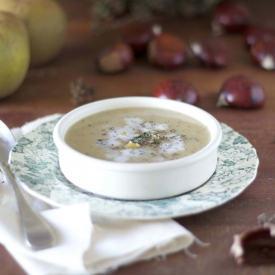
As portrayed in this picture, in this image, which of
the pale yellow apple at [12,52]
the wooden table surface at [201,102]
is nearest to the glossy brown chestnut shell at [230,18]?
the wooden table surface at [201,102]

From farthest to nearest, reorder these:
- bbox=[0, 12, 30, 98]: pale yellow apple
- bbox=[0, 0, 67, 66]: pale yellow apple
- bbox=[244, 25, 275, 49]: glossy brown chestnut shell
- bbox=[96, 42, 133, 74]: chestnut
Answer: bbox=[244, 25, 275, 49]: glossy brown chestnut shell
bbox=[96, 42, 133, 74]: chestnut
bbox=[0, 0, 67, 66]: pale yellow apple
bbox=[0, 12, 30, 98]: pale yellow apple

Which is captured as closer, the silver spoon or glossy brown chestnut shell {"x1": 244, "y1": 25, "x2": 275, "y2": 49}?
the silver spoon

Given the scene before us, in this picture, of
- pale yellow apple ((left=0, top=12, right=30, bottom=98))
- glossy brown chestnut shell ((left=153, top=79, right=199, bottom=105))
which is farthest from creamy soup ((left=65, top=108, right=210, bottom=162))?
pale yellow apple ((left=0, top=12, right=30, bottom=98))

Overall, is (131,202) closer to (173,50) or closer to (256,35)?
(173,50)

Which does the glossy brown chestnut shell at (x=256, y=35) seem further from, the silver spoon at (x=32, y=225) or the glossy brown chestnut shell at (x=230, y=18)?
the silver spoon at (x=32, y=225)

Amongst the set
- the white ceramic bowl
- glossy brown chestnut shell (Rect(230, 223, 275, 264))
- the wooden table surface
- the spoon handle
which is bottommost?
the wooden table surface

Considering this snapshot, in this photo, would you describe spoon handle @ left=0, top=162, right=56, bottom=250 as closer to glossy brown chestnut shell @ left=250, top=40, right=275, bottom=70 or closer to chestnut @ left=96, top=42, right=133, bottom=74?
chestnut @ left=96, top=42, right=133, bottom=74

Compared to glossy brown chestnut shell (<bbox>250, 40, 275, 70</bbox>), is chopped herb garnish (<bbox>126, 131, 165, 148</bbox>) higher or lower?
higher

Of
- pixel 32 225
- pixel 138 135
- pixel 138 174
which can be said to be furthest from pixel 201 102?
pixel 32 225
